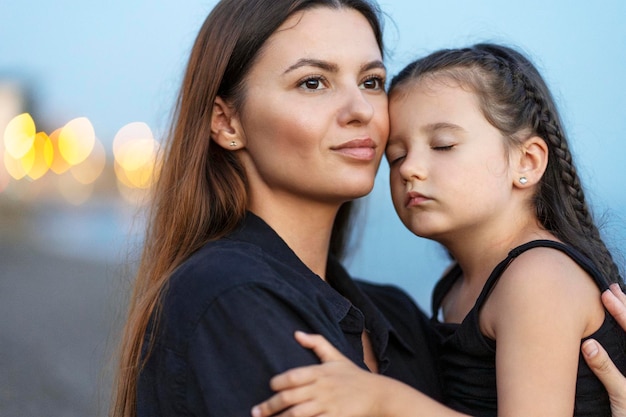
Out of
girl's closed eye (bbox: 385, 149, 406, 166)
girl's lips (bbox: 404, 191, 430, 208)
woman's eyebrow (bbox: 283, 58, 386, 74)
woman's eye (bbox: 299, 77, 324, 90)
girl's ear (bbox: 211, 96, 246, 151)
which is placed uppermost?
woman's eyebrow (bbox: 283, 58, 386, 74)

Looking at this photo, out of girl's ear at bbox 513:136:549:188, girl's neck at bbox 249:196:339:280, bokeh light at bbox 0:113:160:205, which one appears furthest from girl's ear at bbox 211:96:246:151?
bokeh light at bbox 0:113:160:205

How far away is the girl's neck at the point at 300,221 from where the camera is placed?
8.92 ft

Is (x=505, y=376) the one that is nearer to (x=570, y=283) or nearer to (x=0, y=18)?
(x=570, y=283)

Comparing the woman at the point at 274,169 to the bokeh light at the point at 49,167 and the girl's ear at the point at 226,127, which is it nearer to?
the girl's ear at the point at 226,127

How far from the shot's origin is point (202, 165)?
2.66 metres

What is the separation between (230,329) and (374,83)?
1079 mm

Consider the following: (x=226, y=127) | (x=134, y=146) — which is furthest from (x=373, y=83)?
(x=134, y=146)

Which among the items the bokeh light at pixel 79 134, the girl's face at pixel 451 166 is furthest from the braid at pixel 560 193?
the bokeh light at pixel 79 134

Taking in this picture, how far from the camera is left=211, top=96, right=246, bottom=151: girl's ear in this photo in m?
2.73

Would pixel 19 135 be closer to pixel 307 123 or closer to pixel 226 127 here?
pixel 226 127

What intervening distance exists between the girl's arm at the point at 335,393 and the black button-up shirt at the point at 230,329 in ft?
0.14

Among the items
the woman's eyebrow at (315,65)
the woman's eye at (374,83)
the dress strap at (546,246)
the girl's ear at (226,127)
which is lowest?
the dress strap at (546,246)

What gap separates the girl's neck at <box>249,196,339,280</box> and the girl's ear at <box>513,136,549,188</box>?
0.56m

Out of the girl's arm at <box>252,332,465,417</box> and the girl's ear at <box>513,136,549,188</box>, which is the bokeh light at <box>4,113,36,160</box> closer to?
the girl's ear at <box>513,136,549,188</box>
